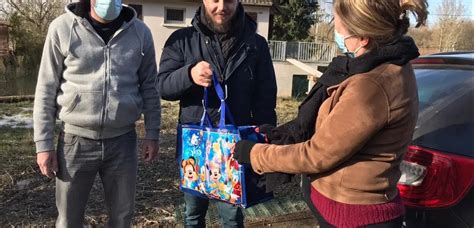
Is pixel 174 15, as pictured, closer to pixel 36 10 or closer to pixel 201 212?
pixel 36 10

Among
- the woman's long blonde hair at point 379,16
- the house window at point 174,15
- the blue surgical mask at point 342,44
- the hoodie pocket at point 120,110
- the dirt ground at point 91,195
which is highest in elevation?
the house window at point 174,15

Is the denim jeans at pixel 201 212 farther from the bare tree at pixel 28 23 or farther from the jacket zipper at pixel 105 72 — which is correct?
the bare tree at pixel 28 23

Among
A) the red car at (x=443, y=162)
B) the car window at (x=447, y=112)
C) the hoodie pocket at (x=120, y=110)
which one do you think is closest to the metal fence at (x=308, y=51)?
the car window at (x=447, y=112)

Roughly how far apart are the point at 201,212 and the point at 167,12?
62.8 ft

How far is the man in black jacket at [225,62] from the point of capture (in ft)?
8.73

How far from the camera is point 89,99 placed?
2553 mm

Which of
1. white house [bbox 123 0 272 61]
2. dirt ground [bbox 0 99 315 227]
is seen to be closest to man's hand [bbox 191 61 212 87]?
dirt ground [bbox 0 99 315 227]

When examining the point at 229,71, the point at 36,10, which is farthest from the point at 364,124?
the point at 36,10

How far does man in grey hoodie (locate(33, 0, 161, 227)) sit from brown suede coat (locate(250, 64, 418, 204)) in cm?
108

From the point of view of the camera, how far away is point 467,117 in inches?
94.5

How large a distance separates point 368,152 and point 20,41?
79.0 feet

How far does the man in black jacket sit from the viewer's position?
266 centimetres

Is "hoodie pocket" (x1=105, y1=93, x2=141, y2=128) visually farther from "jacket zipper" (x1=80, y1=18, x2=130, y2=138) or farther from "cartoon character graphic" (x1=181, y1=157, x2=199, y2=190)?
"cartoon character graphic" (x1=181, y1=157, x2=199, y2=190)

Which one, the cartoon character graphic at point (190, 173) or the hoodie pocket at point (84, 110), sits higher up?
the hoodie pocket at point (84, 110)
